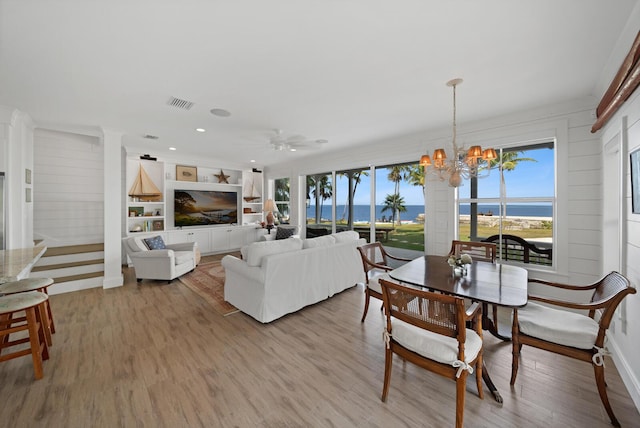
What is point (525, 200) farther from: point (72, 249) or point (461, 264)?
point (72, 249)

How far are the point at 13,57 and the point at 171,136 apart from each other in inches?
97.7

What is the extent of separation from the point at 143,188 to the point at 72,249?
73.1 inches

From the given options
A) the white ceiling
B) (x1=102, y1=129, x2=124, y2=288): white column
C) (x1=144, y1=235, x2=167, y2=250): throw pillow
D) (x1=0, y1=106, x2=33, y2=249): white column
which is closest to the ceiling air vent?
the white ceiling

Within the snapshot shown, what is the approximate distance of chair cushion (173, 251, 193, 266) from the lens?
464cm

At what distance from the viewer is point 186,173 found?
22.1 feet

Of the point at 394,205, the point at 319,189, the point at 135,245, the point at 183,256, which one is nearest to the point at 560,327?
the point at 394,205

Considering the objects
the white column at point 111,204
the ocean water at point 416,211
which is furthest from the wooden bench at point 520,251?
the white column at point 111,204

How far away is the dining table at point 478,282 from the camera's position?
5.89ft

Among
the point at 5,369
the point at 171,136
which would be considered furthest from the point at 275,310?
the point at 171,136

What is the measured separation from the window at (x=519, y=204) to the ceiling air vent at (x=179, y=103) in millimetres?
4320

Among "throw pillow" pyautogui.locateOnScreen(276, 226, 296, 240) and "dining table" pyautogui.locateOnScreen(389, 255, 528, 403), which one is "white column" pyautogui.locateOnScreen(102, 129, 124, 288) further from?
"dining table" pyautogui.locateOnScreen(389, 255, 528, 403)

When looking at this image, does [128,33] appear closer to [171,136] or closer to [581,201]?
[171,136]

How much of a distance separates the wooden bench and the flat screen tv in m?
6.55

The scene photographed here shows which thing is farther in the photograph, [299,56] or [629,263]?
[299,56]
